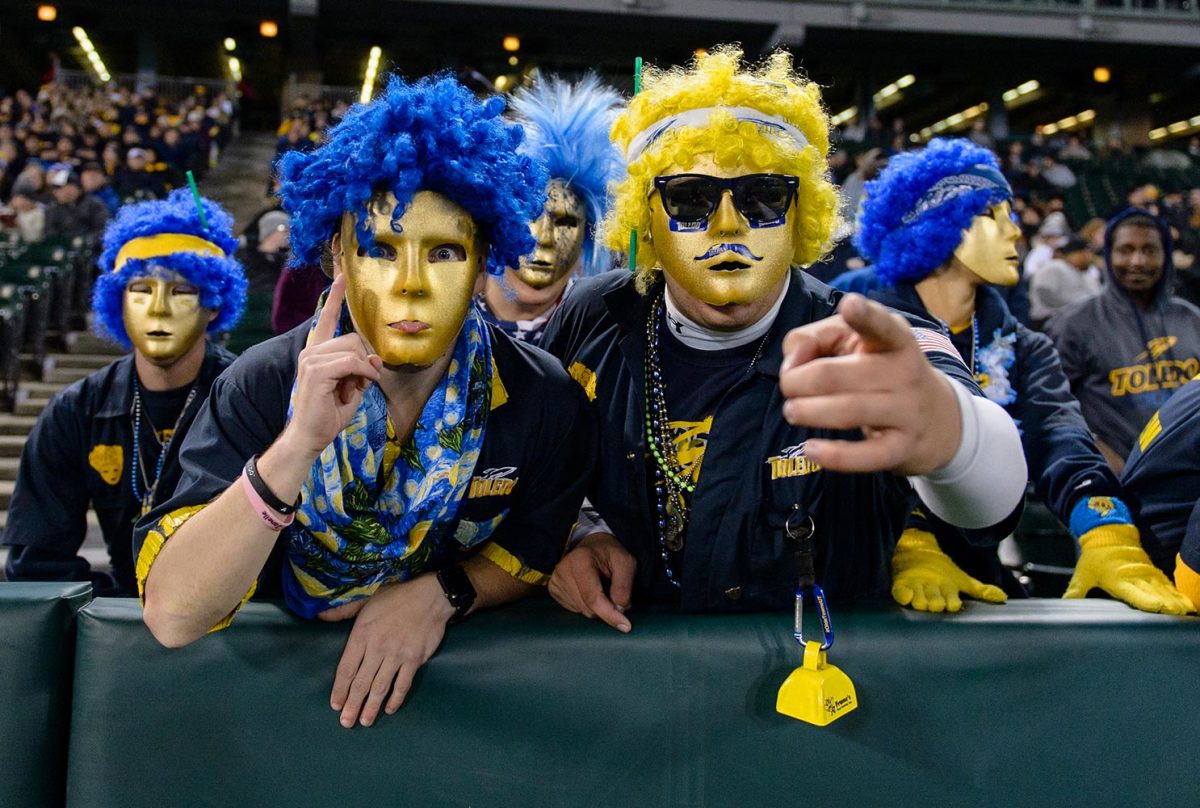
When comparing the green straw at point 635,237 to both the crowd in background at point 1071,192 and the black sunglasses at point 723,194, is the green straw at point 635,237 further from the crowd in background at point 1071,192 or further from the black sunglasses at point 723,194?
the crowd in background at point 1071,192

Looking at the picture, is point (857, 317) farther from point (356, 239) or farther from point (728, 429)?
point (356, 239)

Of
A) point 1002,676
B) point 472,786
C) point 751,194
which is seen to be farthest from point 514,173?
point 1002,676

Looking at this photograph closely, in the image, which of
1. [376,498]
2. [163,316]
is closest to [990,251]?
[376,498]

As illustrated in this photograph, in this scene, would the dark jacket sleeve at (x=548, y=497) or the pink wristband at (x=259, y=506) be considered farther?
the dark jacket sleeve at (x=548, y=497)

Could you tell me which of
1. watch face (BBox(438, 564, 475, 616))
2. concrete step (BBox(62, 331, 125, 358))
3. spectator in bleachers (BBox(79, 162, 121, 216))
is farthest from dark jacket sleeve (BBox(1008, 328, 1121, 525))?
spectator in bleachers (BBox(79, 162, 121, 216))

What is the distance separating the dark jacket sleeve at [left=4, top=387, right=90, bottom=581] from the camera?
3244mm

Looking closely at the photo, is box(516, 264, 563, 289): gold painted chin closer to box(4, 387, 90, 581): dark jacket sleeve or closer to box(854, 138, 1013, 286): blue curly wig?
box(854, 138, 1013, 286): blue curly wig

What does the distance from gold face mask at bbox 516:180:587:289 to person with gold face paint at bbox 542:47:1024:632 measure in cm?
104

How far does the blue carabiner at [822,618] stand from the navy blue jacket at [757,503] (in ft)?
0.61

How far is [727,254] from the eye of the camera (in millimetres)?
2152

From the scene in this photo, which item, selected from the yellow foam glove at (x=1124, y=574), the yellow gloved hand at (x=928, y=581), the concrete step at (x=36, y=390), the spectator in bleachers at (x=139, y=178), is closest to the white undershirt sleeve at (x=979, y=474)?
the yellow gloved hand at (x=928, y=581)

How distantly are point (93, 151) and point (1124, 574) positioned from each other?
584 inches

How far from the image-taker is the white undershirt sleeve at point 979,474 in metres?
A: 1.59

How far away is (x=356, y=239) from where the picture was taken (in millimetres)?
1954
